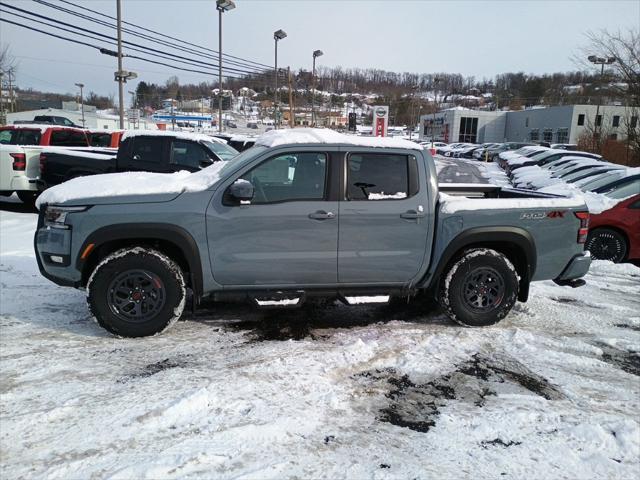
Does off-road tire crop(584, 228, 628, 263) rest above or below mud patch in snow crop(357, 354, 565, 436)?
above

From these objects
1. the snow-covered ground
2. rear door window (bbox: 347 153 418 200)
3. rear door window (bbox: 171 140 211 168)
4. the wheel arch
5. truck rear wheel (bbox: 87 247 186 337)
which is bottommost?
the snow-covered ground

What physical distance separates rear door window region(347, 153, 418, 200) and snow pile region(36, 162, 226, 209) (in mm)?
1290

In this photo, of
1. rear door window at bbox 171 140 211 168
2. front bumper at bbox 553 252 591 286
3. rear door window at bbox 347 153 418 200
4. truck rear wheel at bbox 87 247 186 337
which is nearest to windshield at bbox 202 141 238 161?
rear door window at bbox 171 140 211 168

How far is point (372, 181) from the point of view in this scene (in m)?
4.64

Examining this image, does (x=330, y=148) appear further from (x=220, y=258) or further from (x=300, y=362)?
(x=300, y=362)

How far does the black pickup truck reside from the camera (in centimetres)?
996

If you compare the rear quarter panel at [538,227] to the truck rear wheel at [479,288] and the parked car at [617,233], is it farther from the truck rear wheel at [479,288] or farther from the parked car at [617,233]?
the parked car at [617,233]

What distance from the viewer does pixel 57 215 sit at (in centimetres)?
431

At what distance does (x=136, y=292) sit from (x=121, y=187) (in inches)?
38.3

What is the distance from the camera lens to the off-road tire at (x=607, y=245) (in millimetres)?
7945

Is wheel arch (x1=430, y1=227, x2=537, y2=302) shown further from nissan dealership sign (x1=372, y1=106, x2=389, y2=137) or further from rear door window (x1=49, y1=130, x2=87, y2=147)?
nissan dealership sign (x1=372, y1=106, x2=389, y2=137)

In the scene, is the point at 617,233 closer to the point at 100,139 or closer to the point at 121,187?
the point at 121,187

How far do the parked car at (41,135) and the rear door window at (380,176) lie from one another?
11.3 metres

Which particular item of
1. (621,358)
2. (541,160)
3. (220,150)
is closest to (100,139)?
(220,150)
